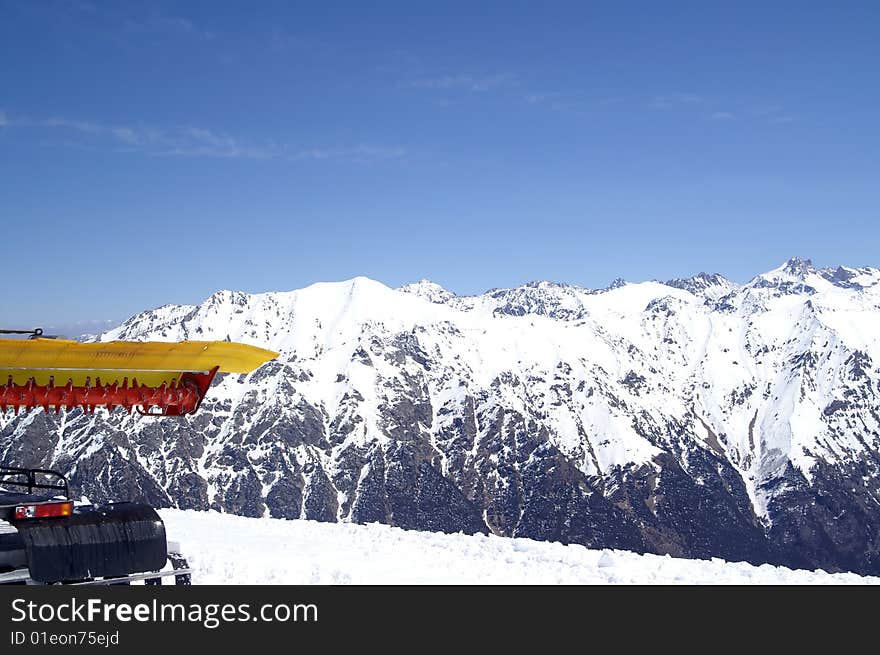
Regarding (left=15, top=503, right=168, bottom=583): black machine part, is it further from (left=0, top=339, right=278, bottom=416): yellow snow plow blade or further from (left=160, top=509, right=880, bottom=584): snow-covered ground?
(left=160, top=509, right=880, bottom=584): snow-covered ground

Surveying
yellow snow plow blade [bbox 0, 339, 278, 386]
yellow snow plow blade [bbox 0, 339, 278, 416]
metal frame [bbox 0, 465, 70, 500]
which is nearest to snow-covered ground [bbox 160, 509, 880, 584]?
yellow snow plow blade [bbox 0, 339, 278, 416]

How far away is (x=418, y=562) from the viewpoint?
933 inches

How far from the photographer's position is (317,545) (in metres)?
26.2

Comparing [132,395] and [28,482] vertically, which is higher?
[132,395]

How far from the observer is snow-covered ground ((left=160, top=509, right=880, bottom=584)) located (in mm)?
21172

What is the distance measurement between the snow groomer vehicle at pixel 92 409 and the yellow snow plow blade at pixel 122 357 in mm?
12

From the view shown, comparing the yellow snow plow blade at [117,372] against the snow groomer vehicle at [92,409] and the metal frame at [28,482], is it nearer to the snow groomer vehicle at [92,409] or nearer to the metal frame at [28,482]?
the snow groomer vehicle at [92,409]

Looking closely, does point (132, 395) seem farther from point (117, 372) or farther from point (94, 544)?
point (94, 544)

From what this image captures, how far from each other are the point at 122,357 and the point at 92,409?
6.29 feet

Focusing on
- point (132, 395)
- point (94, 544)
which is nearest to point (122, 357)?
point (132, 395)

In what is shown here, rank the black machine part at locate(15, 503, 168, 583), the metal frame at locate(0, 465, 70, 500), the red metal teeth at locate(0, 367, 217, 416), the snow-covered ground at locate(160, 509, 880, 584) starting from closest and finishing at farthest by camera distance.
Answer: the black machine part at locate(15, 503, 168, 583), the metal frame at locate(0, 465, 70, 500), the red metal teeth at locate(0, 367, 217, 416), the snow-covered ground at locate(160, 509, 880, 584)

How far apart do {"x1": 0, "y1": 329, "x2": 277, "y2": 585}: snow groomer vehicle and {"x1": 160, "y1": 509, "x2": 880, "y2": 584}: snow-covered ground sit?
10.3 m
